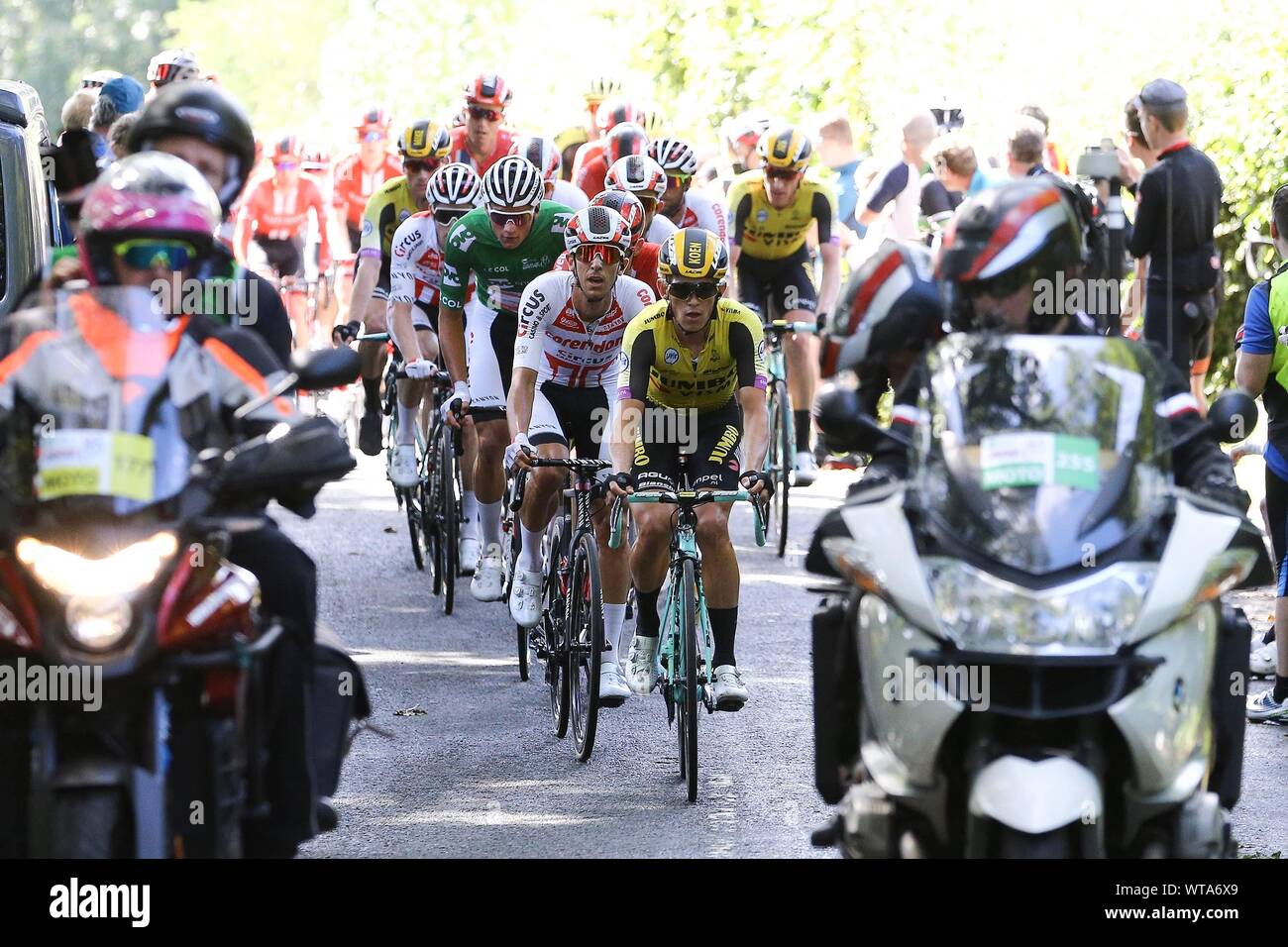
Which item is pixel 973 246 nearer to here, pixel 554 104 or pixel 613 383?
pixel 613 383

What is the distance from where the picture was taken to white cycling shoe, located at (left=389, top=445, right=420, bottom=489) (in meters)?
13.2

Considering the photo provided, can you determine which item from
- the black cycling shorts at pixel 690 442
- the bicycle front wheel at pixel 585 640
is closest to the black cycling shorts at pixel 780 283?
the black cycling shorts at pixel 690 442

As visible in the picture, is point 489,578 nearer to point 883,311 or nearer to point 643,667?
point 643,667

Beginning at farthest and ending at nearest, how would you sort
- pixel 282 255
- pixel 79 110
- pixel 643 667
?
pixel 282 255, pixel 79 110, pixel 643 667

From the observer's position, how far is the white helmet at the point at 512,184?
1089cm

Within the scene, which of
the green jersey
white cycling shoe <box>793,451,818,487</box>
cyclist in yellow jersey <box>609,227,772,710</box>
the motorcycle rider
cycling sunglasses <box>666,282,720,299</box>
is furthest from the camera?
white cycling shoe <box>793,451,818,487</box>

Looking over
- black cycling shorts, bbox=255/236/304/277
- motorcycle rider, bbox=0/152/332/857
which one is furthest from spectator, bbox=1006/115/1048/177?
black cycling shorts, bbox=255/236/304/277

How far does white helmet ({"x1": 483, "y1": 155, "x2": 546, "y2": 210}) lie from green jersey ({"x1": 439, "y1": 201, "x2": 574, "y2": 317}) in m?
0.27

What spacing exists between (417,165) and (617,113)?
2.64 metres

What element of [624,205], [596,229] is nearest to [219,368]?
[596,229]

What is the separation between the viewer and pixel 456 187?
12070 mm

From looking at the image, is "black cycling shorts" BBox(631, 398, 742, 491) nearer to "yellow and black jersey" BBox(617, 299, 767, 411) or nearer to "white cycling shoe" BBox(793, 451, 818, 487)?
"yellow and black jersey" BBox(617, 299, 767, 411)

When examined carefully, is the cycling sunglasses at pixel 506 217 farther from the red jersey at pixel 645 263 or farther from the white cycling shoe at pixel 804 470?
the white cycling shoe at pixel 804 470
